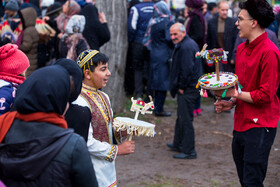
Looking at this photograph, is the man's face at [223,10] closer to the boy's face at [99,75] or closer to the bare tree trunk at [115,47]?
the bare tree trunk at [115,47]

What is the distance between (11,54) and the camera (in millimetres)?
3463

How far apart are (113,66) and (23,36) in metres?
1.84

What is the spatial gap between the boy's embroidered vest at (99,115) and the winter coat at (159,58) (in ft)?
16.4

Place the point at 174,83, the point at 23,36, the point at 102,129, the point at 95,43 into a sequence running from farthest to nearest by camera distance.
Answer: the point at 23,36 < the point at 95,43 < the point at 174,83 < the point at 102,129

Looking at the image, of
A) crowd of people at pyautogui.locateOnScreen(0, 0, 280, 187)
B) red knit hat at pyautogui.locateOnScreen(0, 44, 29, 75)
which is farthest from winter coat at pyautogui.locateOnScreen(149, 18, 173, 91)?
red knit hat at pyautogui.locateOnScreen(0, 44, 29, 75)

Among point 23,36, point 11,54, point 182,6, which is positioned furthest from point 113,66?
point 182,6

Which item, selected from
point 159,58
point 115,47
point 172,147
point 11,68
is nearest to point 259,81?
point 11,68

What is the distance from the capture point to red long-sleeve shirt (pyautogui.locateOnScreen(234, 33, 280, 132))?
345 centimetres

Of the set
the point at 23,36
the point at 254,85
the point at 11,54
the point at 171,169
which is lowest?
the point at 171,169

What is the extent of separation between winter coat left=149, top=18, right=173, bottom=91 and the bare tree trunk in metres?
0.64

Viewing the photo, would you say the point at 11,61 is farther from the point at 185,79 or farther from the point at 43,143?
the point at 185,79

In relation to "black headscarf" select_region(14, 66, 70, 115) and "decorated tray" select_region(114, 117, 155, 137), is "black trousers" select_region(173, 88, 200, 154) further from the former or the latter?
"black headscarf" select_region(14, 66, 70, 115)

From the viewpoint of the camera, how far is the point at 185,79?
618 cm

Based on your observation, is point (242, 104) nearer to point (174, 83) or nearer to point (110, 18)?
point (174, 83)
